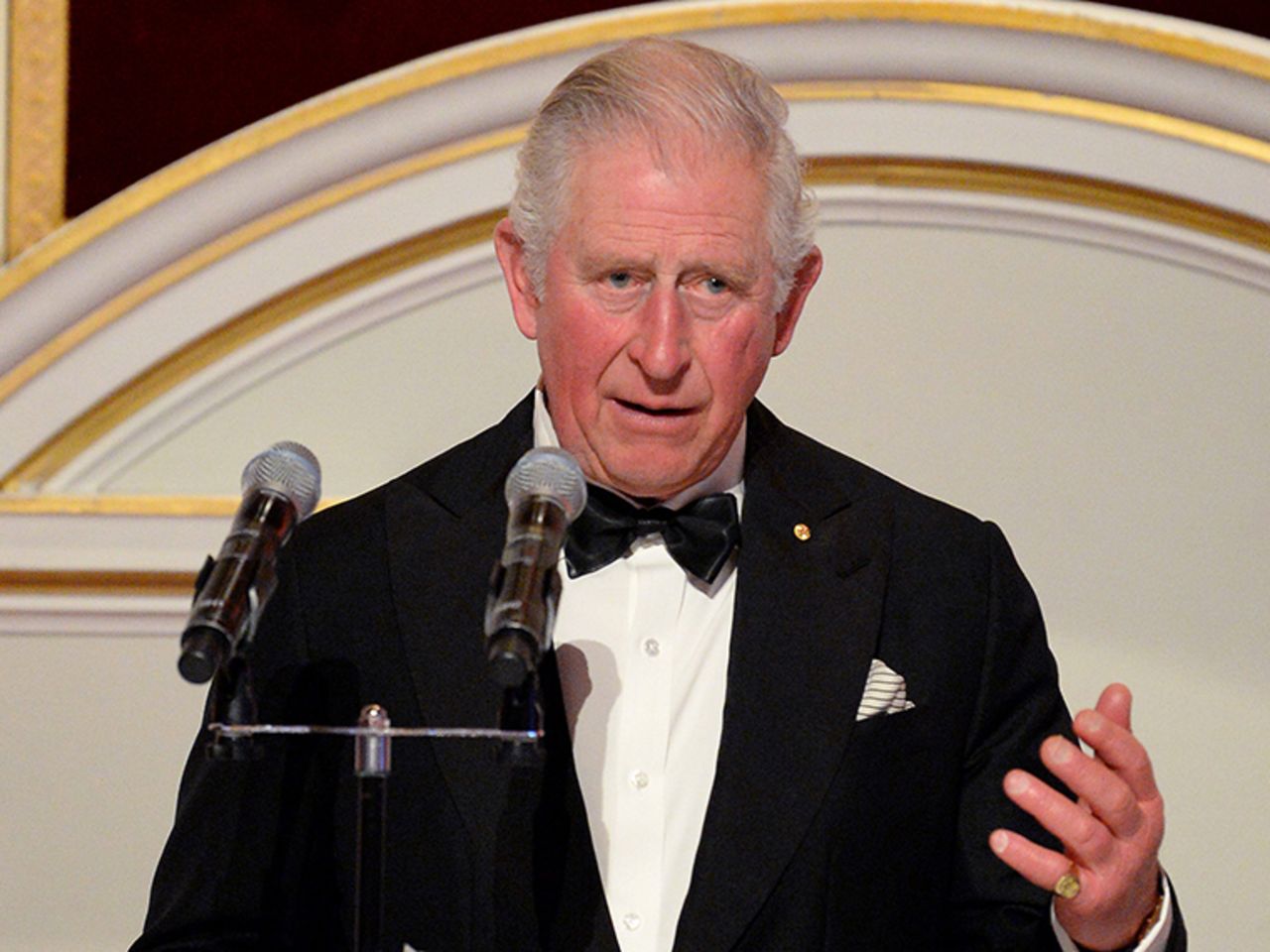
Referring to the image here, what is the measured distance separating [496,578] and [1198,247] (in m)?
1.86

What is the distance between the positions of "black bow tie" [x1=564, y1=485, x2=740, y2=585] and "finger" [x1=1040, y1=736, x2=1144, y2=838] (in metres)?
0.44

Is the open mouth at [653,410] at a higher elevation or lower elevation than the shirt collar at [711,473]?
lower

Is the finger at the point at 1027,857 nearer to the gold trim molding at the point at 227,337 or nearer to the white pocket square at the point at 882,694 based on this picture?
the white pocket square at the point at 882,694

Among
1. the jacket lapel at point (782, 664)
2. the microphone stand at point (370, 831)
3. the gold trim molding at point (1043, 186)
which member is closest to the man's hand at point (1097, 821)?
the jacket lapel at point (782, 664)

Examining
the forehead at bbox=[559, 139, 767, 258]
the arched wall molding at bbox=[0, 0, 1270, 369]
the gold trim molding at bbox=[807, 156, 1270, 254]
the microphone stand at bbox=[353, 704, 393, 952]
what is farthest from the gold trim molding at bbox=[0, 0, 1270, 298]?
the microphone stand at bbox=[353, 704, 393, 952]

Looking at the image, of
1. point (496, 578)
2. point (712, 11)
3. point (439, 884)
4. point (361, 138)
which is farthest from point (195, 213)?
point (496, 578)

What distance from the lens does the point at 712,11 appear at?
2.79 metres

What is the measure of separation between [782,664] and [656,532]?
18cm

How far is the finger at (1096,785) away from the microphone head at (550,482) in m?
0.43

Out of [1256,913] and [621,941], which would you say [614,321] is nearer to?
[621,941]

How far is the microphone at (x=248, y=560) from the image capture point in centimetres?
128

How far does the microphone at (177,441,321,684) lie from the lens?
50.3 inches

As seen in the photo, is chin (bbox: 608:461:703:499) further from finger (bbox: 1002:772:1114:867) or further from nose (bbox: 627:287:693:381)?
finger (bbox: 1002:772:1114:867)

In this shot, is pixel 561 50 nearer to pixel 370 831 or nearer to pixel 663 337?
pixel 663 337
